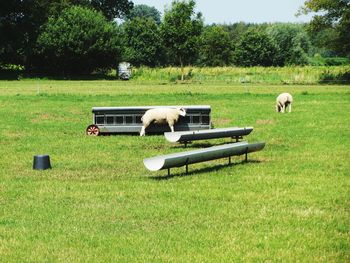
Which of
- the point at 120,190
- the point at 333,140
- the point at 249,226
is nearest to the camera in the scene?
the point at 249,226

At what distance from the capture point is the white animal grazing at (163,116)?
21.3m

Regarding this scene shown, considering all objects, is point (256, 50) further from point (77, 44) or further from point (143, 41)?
point (77, 44)

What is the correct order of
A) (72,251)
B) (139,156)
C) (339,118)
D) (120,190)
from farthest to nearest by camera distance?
(339,118) < (139,156) < (120,190) < (72,251)

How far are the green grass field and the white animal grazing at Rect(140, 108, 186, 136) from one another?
2.03 feet

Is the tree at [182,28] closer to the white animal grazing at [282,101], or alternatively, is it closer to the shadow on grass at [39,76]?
the shadow on grass at [39,76]

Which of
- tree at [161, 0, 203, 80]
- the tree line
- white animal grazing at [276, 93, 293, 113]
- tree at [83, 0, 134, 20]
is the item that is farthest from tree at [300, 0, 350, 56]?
tree at [83, 0, 134, 20]

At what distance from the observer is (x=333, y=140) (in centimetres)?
1998

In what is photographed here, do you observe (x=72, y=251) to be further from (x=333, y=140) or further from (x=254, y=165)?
(x=333, y=140)

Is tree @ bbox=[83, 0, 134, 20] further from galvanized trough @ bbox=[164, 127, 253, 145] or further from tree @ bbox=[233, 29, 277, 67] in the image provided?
galvanized trough @ bbox=[164, 127, 253, 145]

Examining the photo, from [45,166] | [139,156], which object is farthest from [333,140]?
[45,166]

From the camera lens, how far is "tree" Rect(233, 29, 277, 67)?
11231 centimetres

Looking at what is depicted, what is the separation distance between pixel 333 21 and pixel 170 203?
58.5 meters

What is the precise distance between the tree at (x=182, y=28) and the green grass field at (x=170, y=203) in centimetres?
4743

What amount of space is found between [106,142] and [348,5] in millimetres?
50455
